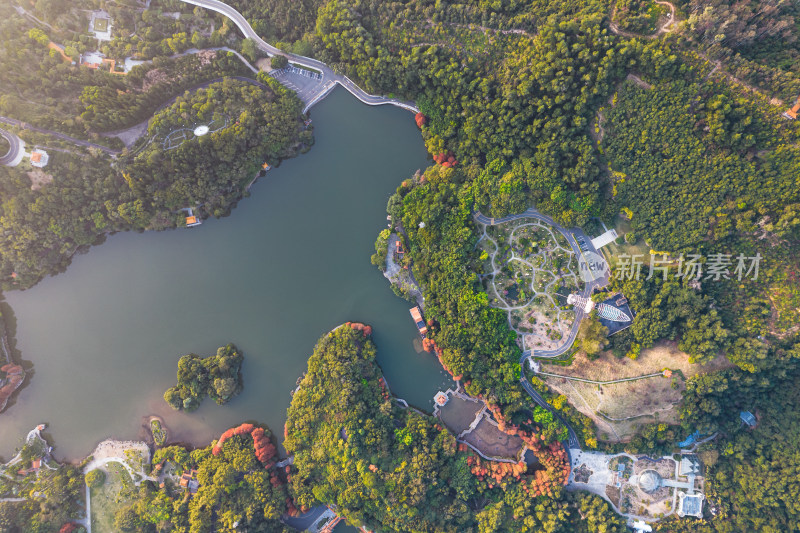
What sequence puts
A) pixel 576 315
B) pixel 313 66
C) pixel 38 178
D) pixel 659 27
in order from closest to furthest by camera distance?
1. pixel 659 27
2. pixel 576 315
3. pixel 38 178
4. pixel 313 66

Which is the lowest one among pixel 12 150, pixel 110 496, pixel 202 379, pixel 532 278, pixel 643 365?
pixel 110 496

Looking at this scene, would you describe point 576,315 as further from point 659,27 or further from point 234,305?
point 234,305

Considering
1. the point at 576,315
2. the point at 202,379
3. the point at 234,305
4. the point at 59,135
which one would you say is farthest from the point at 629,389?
the point at 59,135

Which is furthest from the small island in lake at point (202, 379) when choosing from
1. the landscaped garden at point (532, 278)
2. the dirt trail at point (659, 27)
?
the dirt trail at point (659, 27)

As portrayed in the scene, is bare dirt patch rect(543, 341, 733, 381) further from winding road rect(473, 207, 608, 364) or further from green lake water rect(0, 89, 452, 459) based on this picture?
green lake water rect(0, 89, 452, 459)

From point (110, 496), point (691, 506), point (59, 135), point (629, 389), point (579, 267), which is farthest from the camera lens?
point (110, 496)

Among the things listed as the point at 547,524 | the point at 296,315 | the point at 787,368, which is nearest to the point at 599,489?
the point at 547,524
